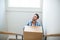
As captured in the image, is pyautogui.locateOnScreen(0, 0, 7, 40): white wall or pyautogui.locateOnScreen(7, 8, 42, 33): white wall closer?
pyautogui.locateOnScreen(0, 0, 7, 40): white wall

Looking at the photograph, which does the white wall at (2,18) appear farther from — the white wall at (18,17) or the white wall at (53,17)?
the white wall at (53,17)

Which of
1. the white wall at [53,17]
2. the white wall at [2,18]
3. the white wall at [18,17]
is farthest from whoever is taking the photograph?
the white wall at [18,17]

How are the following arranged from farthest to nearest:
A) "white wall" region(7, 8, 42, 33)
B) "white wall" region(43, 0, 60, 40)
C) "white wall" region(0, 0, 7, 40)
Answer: "white wall" region(7, 8, 42, 33), "white wall" region(0, 0, 7, 40), "white wall" region(43, 0, 60, 40)

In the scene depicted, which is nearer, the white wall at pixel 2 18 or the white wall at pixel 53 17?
the white wall at pixel 53 17

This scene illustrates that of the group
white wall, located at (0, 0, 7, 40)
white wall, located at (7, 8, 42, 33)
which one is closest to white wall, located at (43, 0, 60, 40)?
white wall, located at (7, 8, 42, 33)

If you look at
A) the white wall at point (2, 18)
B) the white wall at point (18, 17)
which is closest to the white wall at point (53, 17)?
the white wall at point (18, 17)

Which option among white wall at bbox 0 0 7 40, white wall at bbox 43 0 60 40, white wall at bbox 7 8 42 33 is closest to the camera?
white wall at bbox 43 0 60 40

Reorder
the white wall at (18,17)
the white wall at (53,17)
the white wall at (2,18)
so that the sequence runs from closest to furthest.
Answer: the white wall at (53,17) → the white wall at (2,18) → the white wall at (18,17)

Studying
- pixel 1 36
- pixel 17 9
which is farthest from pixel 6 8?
pixel 1 36

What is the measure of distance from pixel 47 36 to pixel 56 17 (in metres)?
0.38

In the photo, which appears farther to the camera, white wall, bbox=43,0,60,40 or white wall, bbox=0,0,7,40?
white wall, bbox=0,0,7,40

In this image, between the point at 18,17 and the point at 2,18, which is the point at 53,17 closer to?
the point at 18,17

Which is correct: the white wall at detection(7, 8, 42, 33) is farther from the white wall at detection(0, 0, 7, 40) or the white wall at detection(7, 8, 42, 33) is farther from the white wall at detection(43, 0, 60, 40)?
the white wall at detection(43, 0, 60, 40)

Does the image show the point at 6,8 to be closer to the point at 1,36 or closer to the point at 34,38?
the point at 1,36
